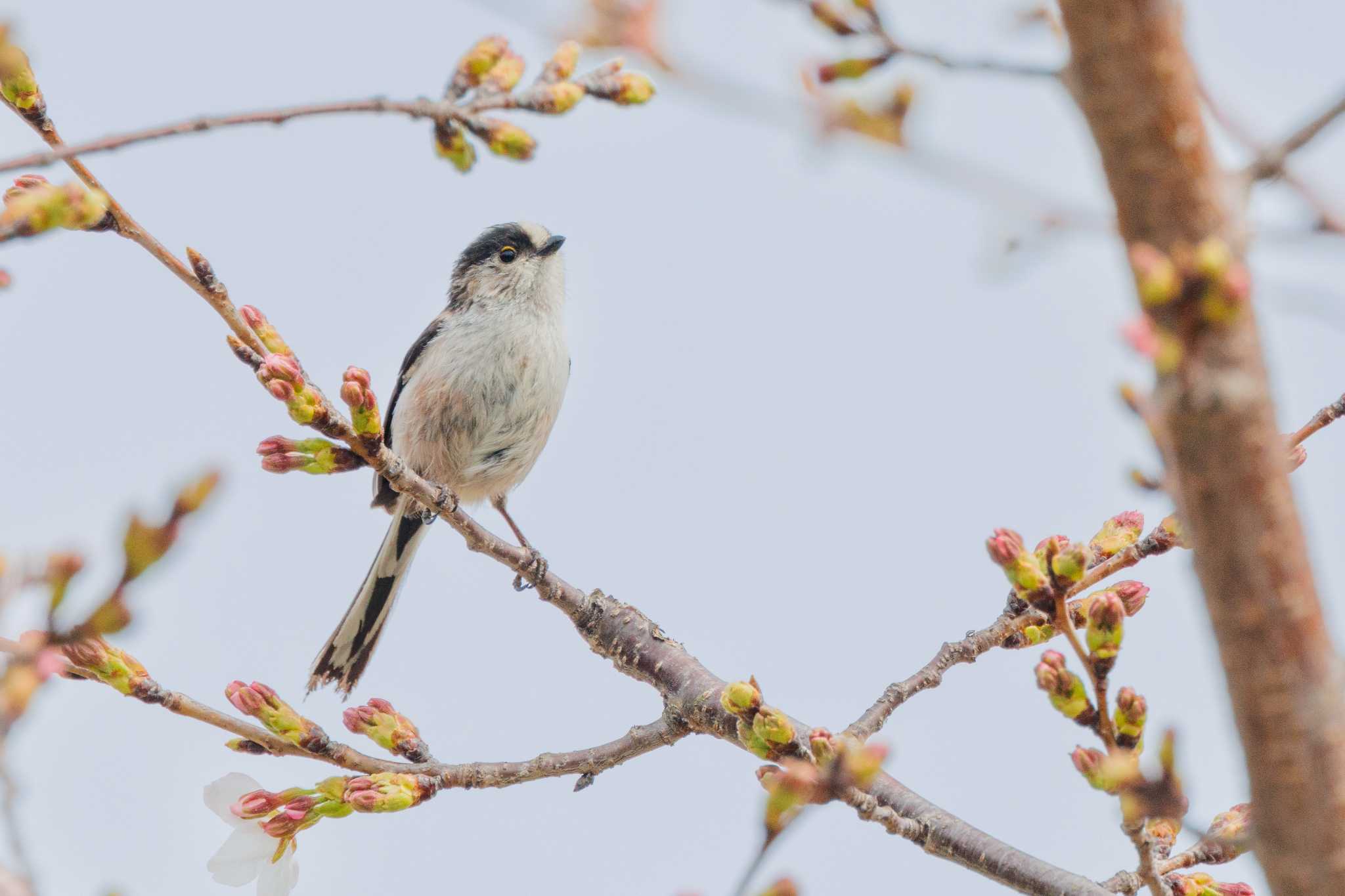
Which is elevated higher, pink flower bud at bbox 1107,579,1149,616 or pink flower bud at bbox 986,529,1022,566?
pink flower bud at bbox 1107,579,1149,616

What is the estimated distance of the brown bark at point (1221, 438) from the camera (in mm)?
1446

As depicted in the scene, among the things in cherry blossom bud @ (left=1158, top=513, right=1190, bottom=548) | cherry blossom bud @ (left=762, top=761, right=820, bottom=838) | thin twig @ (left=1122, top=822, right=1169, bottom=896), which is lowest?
cherry blossom bud @ (left=762, top=761, right=820, bottom=838)

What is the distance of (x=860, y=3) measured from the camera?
6.09 feet

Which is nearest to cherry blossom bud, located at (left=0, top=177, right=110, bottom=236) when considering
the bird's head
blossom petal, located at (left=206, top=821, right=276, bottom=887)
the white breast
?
blossom petal, located at (left=206, top=821, right=276, bottom=887)

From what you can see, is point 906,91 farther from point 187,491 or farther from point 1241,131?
point 187,491

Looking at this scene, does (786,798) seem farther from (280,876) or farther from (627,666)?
(627,666)

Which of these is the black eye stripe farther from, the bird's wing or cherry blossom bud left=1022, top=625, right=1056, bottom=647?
cherry blossom bud left=1022, top=625, right=1056, bottom=647

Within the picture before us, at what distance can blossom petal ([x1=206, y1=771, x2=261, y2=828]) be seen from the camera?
3059mm

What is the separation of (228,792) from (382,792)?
0.45 m

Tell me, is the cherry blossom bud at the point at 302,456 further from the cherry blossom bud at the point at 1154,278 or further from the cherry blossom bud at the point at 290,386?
the cherry blossom bud at the point at 1154,278

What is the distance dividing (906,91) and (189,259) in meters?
1.78

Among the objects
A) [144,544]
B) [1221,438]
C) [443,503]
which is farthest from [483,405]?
[1221,438]

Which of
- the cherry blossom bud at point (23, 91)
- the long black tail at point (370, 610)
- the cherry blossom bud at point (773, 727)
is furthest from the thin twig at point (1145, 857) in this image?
the long black tail at point (370, 610)

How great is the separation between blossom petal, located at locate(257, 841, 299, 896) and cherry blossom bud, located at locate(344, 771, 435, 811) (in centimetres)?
29
